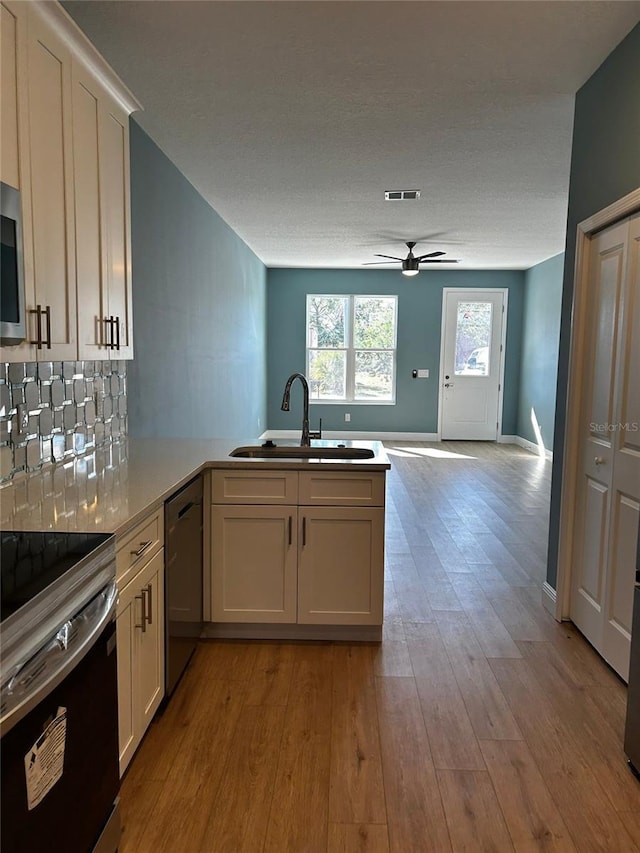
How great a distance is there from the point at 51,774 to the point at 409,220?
5560 mm

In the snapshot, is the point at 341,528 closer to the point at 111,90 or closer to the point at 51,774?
the point at 51,774

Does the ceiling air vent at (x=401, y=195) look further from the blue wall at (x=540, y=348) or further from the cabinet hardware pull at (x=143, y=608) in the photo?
the cabinet hardware pull at (x=143, y=608)

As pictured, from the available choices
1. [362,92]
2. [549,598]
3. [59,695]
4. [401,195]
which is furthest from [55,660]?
[401,195]

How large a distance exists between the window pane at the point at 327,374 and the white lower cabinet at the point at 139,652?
7507mm

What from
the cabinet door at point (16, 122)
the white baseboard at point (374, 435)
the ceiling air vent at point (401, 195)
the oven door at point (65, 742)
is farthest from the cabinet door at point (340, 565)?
the white baseboard at point (374, 435)

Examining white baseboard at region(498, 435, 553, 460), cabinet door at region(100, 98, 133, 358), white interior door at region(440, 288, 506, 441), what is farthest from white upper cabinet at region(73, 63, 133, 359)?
white interior door at region(440, 288, 506, 441)

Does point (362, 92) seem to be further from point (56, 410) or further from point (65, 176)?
point (56, 410)

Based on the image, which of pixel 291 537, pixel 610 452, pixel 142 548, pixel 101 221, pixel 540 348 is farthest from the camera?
pixel 540 348

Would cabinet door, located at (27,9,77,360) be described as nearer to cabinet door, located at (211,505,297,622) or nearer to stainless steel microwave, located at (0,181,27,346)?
stainless steel microwave, located at (0,181,27,346)

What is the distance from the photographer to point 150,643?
6.59 feet

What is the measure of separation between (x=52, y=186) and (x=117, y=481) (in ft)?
3.30

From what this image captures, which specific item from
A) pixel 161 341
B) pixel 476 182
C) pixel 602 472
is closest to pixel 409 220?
pixel 476 182

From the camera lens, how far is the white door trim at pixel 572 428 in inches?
116

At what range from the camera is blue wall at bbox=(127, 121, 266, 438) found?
3518 mm
